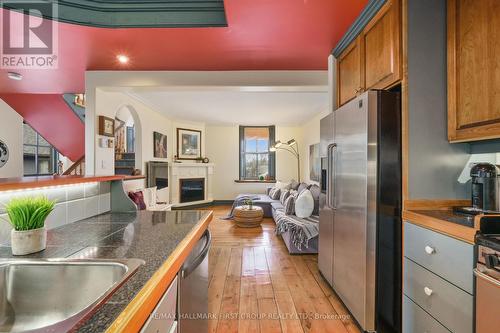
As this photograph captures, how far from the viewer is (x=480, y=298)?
3.37ft

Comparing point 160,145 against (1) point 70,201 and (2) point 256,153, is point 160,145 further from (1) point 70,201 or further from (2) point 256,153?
(1) point 70,201

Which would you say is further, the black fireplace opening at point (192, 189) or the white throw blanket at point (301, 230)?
the black fireplace opening at point (192, 189)

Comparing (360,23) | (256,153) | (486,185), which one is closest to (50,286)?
(486,185)

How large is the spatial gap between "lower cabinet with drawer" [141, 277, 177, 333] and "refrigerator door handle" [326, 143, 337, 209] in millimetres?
1649

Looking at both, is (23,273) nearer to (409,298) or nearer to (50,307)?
(50,307)

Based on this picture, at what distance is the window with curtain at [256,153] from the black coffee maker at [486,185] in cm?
608

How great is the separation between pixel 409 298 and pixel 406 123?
1.08 metres

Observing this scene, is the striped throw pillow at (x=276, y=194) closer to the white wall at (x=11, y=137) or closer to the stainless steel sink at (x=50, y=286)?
the stainless steel sink at (x=50, y=286)

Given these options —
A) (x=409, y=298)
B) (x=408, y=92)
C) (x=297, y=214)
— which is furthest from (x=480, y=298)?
(x=297, y=214)

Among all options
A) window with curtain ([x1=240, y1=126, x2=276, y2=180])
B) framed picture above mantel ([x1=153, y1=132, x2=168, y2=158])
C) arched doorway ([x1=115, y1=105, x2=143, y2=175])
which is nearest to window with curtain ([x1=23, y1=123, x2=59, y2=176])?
arched doorway ([x1=115, y1=105, x2=143, y2=175])

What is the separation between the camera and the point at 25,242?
93 cm

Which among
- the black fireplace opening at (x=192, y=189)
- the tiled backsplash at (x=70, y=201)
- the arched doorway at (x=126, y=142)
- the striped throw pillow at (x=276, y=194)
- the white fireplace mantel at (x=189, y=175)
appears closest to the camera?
the tiled backsplash at (x=70, y=201)

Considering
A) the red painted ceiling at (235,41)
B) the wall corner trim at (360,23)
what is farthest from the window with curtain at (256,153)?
the wall corner trim at (360,23)

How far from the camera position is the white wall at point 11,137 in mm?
5204
